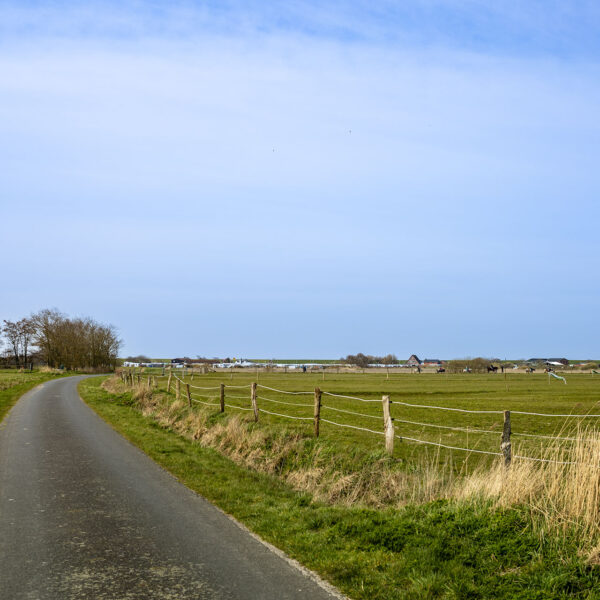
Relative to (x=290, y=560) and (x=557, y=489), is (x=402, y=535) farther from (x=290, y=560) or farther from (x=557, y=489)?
(x=557, y=489)

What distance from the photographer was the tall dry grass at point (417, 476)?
7.23 meters

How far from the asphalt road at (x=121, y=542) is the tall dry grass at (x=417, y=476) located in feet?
8.03

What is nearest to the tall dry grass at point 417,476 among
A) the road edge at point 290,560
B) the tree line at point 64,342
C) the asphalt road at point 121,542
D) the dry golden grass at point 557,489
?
the dry golden grass at point 557,489

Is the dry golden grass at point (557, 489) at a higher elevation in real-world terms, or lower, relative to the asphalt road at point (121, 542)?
higher

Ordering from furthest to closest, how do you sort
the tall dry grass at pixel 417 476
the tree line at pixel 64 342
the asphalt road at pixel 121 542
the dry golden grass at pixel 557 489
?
1. the tree line at pixel 64 342
2. the tall dry grass at pixel 417 476
3. the dry golden grass at pixel 557 489
4. the asphalt road at pixel 121 542

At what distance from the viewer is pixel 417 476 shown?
10.4m

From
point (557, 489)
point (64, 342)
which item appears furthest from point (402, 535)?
point (64, 342)

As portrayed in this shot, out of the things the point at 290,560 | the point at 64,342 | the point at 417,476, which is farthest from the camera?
the point at 64,342

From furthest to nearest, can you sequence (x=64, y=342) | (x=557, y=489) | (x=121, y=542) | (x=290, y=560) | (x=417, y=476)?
(x=64, y=342), (x=417, y=476), (x=121, y=542), (x=557, y=489), (x=290, y=560)

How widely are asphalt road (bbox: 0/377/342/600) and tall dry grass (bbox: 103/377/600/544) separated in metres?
2.45

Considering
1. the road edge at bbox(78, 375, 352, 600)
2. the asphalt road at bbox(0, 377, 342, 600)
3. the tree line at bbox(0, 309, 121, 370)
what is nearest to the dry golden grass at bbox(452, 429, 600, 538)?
the road edge at bbox(78, 375, 352, 600)

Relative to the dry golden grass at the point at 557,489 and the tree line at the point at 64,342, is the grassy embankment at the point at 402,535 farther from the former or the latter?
the tree line at the point at 64,342

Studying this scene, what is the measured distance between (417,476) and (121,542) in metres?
5.00

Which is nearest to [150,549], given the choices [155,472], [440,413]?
[155,472]
